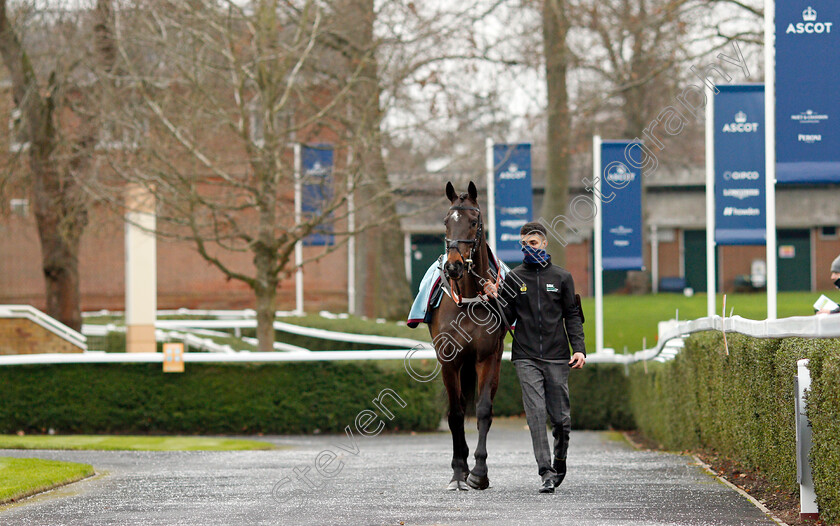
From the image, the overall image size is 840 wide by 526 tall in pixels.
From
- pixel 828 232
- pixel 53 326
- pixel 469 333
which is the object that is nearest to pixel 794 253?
pixel 828 232

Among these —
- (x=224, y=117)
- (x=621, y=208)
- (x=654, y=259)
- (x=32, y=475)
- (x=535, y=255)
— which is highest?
(x=224, y=117)

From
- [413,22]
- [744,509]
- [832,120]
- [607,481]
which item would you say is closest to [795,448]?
[744,509]

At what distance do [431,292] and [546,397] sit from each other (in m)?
1.31

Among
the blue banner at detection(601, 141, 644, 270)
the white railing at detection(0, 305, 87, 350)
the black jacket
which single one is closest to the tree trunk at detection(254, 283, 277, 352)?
the white railing at detection(0, 305, 87, 350)

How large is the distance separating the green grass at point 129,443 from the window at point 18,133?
25.7 ft

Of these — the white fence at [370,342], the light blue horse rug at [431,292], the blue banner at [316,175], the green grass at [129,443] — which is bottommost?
the green grass at [129,443]

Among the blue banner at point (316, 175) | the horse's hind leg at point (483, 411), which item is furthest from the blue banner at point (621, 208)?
the horse's hind leg at point (483, 411)

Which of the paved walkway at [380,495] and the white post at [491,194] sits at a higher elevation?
the white post at [491,194]

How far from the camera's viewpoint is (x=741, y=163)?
14.9 metres

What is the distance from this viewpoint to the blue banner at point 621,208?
66.8 ft

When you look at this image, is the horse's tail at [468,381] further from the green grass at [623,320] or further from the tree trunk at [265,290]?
the green grass at [623,320]

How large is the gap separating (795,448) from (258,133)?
16328 mm

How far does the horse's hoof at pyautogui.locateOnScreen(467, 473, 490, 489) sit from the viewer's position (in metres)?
8.94

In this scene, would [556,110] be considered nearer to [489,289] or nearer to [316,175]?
[316,175]
